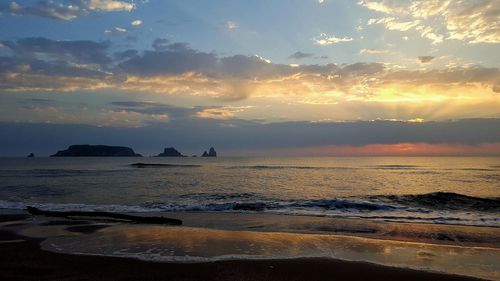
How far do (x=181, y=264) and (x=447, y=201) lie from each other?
23.6 metres

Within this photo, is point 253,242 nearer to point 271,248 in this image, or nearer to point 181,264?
point 271,248

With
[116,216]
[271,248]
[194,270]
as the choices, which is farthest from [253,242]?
[116,216]

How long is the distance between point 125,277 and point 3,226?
34.4 ft

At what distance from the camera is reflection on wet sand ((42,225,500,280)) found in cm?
1023

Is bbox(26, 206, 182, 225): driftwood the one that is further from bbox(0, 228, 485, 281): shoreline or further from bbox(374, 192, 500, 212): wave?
bbox(374, 192, 500, 212): wave

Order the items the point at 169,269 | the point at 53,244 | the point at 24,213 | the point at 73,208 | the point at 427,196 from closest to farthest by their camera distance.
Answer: the point at 169,269, the point at 53,244, the point at 24,213, the point at 73,208, the point at 427,196

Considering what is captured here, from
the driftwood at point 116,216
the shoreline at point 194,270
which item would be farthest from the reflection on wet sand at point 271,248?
the driftwood at point 116,216

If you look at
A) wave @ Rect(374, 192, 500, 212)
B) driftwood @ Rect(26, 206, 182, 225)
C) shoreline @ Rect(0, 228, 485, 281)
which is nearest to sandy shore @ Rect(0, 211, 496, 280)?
shoreline @ Rect(0, 228, 485, 281)

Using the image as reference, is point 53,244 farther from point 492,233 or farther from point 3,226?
point 492,233

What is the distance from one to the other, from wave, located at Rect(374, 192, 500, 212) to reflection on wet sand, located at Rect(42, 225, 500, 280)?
44.8ft

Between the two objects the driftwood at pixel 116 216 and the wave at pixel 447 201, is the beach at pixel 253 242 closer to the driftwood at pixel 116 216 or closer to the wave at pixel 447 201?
the driftwood at pixel 116 216

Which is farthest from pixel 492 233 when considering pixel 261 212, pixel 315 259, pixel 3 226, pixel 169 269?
pixel 3 226

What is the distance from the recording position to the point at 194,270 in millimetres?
9086

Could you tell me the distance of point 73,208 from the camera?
74.4 feet
